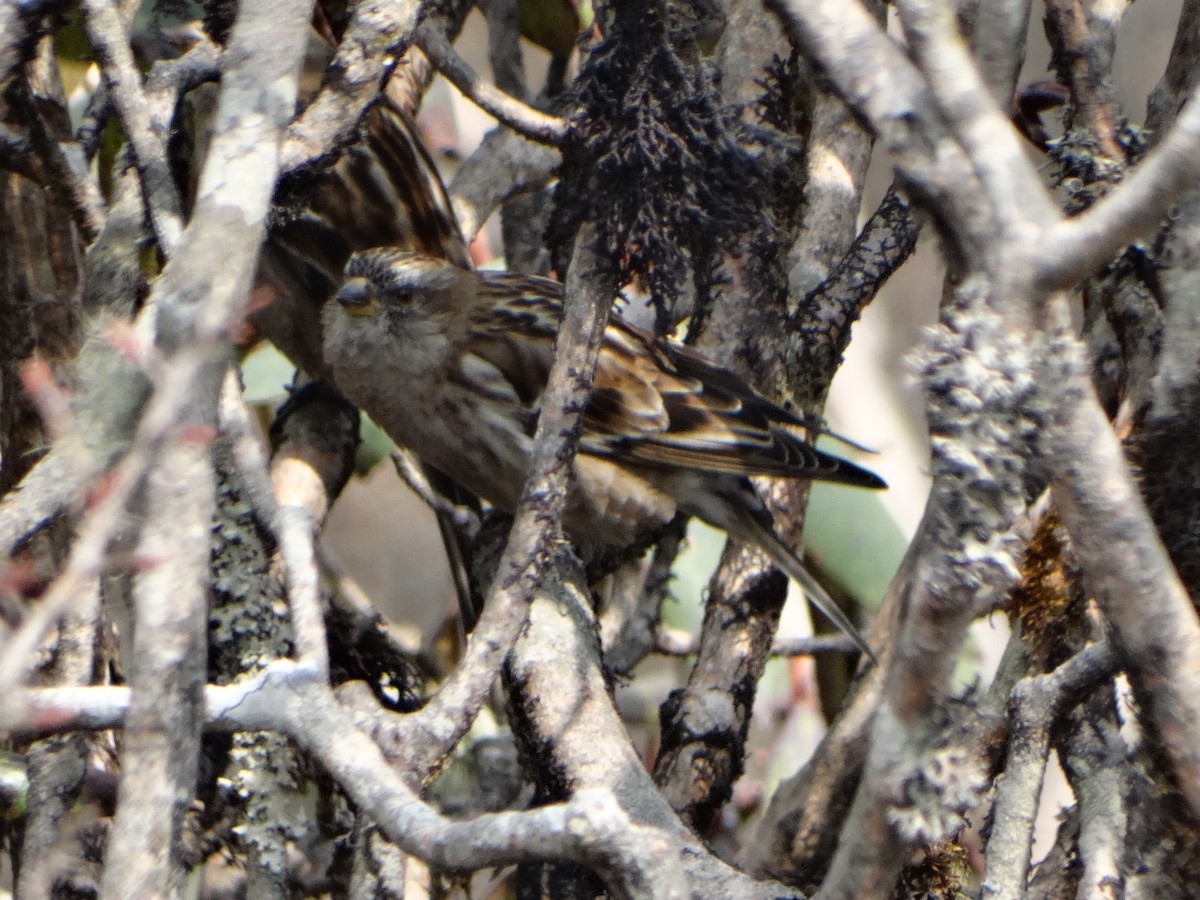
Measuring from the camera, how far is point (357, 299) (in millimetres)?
3199

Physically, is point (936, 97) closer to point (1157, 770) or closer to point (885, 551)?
point (1157, 770)

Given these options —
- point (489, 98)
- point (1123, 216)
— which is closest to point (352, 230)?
point (489, 98)

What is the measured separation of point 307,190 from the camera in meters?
2.21

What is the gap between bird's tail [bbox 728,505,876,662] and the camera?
282 centimetres

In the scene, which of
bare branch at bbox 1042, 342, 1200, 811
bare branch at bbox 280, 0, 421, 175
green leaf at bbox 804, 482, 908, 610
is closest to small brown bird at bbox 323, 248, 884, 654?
green leaf at bbox 804, 482, 908, 610

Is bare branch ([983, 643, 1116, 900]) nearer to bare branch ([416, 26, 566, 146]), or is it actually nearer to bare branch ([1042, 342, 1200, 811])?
bare branch ([1042, 342, 1200, 811])

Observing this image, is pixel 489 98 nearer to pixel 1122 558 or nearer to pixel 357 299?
pixel 357 299

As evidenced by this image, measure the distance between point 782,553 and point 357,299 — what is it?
3.67 ft

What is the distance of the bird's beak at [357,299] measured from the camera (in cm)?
320

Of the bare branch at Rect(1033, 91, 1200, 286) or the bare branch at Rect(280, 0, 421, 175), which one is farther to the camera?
the bare branch at Rect(280, 0, 421, 175)

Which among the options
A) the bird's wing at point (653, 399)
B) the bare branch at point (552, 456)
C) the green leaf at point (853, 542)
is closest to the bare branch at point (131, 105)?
the bare branch at point (552, 456)

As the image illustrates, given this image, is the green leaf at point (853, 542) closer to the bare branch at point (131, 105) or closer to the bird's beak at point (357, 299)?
the bird's beak at point (357, 299)

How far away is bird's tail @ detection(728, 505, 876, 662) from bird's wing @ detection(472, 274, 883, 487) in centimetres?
12

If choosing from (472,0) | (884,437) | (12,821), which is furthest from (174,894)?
(884,437)
